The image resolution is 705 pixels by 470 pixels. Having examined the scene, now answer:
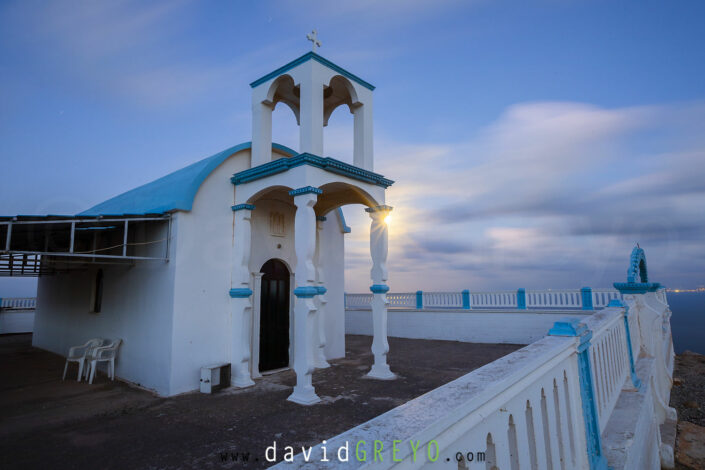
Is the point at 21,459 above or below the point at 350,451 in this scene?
below

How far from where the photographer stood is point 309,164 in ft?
21.5

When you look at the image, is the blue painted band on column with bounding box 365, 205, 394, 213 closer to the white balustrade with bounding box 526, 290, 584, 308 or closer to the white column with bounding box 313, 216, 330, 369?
the white column with bounding box 313, 216, 330, 369

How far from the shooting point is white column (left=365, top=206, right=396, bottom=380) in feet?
24.8

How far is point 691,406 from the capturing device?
29.7 ft

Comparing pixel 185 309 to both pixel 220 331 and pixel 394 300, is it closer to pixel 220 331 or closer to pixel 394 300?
pixel 220 331

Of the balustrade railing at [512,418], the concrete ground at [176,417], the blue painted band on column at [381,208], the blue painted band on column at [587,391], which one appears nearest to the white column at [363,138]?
the blue painted band on column at [381,208]

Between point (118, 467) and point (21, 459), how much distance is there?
1.27 m

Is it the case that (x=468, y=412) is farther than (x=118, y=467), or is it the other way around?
(x=118, y=467)

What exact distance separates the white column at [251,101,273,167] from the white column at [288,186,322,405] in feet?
5.71

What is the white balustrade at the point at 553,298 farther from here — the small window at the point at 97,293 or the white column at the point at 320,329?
the small window at the point at 97,293

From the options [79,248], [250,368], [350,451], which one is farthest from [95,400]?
[350,451]

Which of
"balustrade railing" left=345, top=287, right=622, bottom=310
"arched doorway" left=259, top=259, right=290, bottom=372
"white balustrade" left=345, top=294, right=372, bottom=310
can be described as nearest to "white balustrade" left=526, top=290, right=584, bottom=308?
"balustrade railing" left=345, top=287, right=622, bottom=310

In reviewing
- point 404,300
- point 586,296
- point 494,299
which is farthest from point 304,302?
point 586,296

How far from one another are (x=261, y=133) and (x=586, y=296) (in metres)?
10.8
